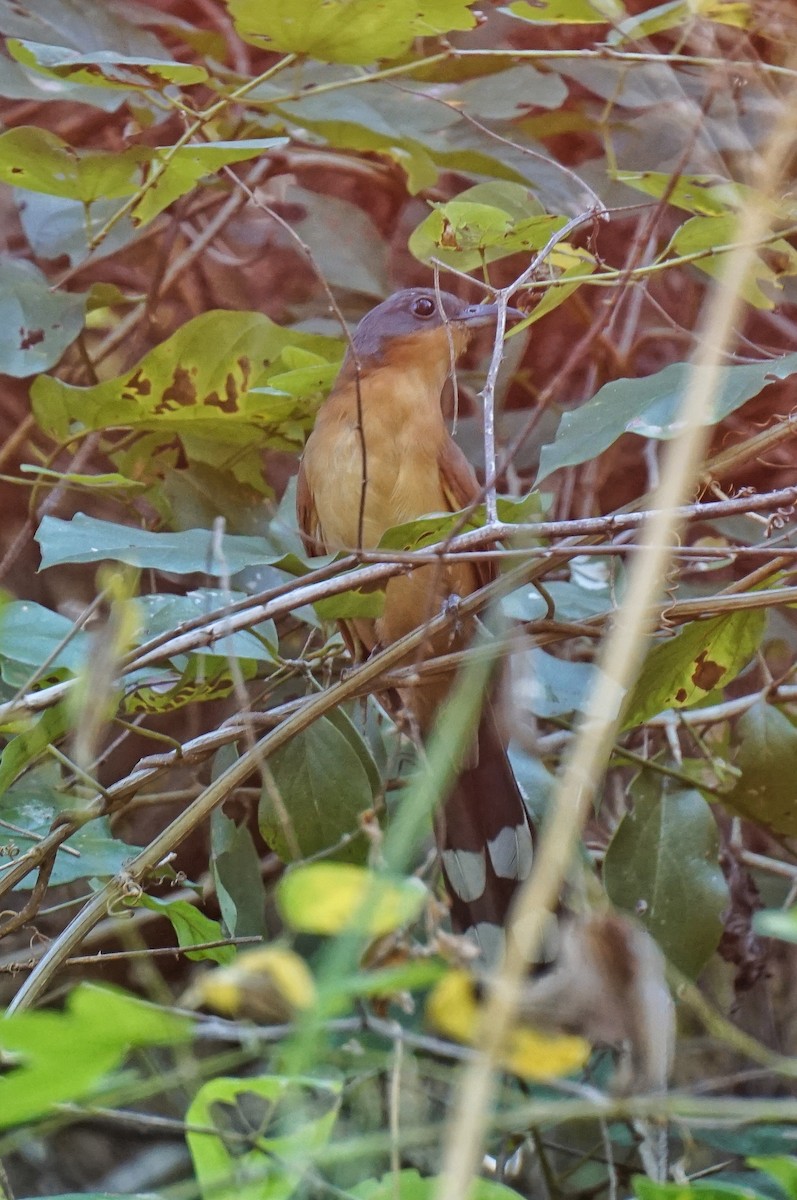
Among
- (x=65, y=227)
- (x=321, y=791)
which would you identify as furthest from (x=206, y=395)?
(x=321, y=791)

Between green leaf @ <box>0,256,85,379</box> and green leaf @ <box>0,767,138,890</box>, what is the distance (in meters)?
0.84

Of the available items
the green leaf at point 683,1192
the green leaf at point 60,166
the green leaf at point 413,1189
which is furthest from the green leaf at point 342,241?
the green leaf at point 683,1192

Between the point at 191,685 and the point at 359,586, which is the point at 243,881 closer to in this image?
the point at 191,685

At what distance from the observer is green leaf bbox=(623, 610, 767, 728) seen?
1652 millimetres

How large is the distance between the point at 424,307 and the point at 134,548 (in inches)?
48.8

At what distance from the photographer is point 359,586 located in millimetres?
1448

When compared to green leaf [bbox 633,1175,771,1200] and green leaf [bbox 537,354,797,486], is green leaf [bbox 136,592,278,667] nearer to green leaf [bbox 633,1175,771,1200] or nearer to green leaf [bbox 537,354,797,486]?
green leaf [bbox 537,354,797,486]

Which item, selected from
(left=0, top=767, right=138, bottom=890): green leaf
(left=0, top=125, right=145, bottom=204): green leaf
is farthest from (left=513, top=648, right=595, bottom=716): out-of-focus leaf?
(left=0, top=125, right=145, bottom=204): green leaf

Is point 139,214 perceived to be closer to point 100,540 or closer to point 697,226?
point 100,540

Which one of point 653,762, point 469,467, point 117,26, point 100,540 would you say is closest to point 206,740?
point 100,540

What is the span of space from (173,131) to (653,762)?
2029 mm

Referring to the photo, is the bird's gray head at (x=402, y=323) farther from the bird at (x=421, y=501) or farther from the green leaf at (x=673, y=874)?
the green leaf at (x=673, y=874)

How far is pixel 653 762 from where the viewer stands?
1.91 meters

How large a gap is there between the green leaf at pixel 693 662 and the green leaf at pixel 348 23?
0.94 m
